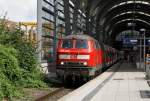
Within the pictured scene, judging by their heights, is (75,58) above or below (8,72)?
above

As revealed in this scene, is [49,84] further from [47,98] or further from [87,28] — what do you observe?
[87,28]

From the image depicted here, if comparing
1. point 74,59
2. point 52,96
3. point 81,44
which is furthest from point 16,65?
point 81,44

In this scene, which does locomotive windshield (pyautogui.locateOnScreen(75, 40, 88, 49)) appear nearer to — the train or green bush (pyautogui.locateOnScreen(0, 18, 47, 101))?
the train

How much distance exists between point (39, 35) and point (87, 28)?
41837 mm

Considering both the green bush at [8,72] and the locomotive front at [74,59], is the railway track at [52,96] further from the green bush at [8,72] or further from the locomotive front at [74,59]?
the locomotive front at [74,59]

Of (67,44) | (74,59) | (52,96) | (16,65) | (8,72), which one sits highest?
(67,44)

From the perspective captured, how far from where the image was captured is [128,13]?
114875 mm

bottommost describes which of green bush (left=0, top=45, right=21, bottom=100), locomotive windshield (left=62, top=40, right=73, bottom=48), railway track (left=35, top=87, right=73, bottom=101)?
railway track (left=35, top=87, right=73, bottom=101)

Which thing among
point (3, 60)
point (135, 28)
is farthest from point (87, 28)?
point (135, 28)

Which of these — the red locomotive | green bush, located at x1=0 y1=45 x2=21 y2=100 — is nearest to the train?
the red locomotive

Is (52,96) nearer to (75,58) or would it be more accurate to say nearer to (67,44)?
(75,58)

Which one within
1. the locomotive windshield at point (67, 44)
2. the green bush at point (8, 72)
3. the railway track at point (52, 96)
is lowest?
the railway track at point (52, 96)

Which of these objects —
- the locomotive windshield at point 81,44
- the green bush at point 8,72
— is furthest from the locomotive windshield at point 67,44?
the green bush at point 8,72

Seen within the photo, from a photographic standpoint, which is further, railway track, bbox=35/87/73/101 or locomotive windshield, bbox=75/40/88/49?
locomotive windshield, bbox=75/40/88/49
